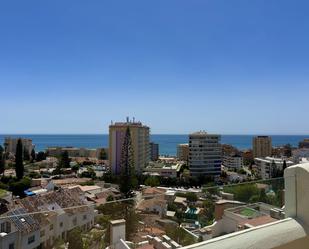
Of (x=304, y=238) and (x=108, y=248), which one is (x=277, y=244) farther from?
(x=108, y=248)

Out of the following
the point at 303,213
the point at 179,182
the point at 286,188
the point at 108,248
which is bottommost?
the point at 179,182

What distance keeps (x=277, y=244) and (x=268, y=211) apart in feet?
1.56

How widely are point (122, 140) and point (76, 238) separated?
4255cm

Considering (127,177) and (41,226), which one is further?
(127,177)

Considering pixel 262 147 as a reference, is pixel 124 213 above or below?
above

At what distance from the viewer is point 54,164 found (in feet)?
176

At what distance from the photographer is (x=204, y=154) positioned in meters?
48.2

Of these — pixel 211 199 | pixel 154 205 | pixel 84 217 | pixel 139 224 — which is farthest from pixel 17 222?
pixel 211 199

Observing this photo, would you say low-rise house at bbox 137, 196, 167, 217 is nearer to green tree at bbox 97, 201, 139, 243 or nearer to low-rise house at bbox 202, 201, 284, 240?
green tree at bbox 97, 201, 139, 243

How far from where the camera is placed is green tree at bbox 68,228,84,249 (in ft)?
5.67

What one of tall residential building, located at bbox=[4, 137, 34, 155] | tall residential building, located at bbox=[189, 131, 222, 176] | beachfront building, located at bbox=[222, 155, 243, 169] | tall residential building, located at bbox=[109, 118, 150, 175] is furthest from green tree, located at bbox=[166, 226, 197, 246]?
tall residential building, located at bbox=[4, 137, 34, 155]

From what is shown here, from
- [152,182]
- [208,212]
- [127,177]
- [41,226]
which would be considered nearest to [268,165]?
[152,182]

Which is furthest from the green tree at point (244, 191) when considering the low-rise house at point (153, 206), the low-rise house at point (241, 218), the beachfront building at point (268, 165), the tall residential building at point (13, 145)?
the tall residential building at point (13, 145)

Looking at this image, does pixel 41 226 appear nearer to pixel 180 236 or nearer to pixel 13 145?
pixel 180 236
